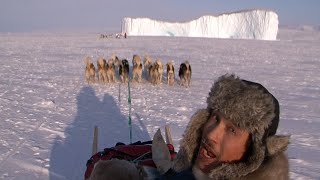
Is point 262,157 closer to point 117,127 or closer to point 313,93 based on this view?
point 117,127

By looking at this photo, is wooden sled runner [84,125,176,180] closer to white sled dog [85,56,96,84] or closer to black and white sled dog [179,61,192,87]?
black and white sled dog [179,61,192,87]

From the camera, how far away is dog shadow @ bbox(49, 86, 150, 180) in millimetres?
4586

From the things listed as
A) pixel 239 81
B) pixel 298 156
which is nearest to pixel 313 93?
pixel 298 156

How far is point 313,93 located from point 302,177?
6.55 metres

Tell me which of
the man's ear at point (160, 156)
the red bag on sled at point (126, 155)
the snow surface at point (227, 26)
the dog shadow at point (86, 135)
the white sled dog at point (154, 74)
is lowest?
the dog shadow at point (86, 135)

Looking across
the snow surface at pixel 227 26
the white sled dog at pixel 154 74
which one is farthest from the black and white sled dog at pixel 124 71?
the snow surface at pixel 227 26

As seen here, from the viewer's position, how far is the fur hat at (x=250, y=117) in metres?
1.74

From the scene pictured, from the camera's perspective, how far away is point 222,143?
A: 5.97 ft

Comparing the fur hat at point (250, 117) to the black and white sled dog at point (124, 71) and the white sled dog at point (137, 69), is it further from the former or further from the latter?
the white sled dog at point (137, 69)

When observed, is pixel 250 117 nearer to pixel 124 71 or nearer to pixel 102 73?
pixel 124 71

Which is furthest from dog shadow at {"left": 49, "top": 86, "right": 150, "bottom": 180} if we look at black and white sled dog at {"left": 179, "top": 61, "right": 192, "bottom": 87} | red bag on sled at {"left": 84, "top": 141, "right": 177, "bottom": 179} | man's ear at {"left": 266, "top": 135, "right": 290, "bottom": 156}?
man's ear at {"left": 266, "top": 135, "right": 290, "bottom": 156}

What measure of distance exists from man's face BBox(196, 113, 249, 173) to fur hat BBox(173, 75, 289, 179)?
0.03 m

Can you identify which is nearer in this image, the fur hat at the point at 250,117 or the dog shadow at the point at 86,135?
the fur hat at the point at 250,117

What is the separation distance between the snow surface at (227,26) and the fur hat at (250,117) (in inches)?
1874
